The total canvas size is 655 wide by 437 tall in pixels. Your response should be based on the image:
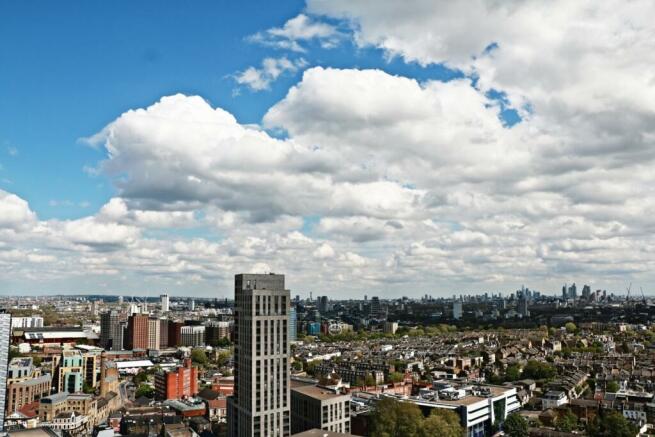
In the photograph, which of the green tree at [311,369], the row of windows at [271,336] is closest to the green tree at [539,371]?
the green tree at [311,369]

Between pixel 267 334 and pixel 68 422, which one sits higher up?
pixel 267 334

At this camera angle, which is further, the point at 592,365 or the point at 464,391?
the point at 592,365

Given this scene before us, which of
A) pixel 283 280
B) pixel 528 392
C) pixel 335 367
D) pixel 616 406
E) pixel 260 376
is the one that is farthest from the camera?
pixel 335 367

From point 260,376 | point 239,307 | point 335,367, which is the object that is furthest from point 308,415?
point 335,367

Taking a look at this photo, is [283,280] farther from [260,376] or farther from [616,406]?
[616,406]

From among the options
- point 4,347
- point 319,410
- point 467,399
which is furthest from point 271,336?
point 4,347

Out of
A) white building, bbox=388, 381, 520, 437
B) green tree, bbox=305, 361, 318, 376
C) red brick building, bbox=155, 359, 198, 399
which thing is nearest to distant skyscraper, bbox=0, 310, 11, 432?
red brick building, bbox=155, 359, 198, 399
